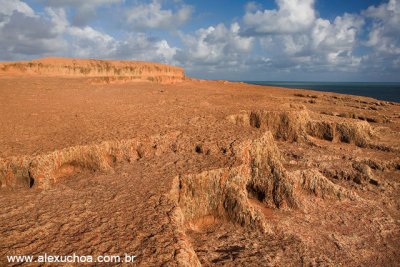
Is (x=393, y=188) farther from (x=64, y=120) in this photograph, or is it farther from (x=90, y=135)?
(x=64, y=120)

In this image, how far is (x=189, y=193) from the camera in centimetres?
966

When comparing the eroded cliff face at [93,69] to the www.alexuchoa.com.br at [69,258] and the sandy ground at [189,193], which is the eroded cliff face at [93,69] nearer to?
the sandy ground at [189,193]

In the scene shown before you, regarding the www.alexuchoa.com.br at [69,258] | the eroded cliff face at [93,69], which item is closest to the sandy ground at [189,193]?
the www.alexuchoa.com.br at [69,258]

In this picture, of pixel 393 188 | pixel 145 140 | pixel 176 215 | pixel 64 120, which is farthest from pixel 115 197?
pixel 393 188

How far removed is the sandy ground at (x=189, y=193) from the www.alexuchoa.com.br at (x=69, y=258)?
0.48 ft

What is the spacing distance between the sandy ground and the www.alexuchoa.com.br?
0.15 metres

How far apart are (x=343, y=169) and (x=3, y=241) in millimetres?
17071

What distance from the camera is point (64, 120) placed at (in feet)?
46.6

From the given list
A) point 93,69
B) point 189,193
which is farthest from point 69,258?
point 93,69

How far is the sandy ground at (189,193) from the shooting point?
6.68 meters

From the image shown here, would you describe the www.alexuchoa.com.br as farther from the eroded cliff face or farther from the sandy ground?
the eroded cliff face

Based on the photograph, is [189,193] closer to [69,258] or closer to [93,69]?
[69,258]

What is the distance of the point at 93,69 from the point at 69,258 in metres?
46.6

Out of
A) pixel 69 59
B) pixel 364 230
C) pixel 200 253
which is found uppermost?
pixel 69 59
